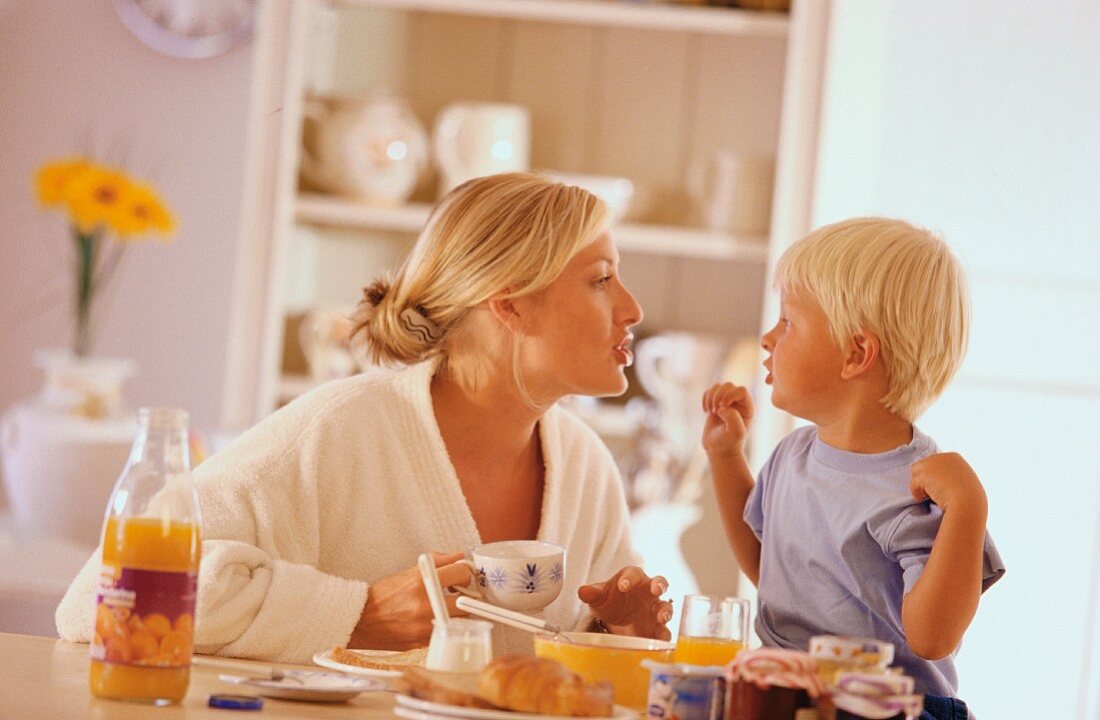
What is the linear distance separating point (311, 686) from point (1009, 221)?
7.22ft

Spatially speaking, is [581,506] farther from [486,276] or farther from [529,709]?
[529,709]

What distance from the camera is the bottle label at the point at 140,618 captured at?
96 centimetres

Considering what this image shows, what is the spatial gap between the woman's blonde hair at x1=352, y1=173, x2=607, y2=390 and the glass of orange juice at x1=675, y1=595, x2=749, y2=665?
55 centimetres

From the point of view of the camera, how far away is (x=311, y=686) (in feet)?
3.41

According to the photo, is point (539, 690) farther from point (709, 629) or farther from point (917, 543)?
point (917, 543)

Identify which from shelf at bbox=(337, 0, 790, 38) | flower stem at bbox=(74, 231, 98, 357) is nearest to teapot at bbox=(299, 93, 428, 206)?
shelf at bbox=(337, 0, 790, 38)

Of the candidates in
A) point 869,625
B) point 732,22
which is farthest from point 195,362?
point 869,625

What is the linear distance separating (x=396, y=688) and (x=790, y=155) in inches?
79.8

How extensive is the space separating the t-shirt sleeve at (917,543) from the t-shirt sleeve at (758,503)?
0.28m

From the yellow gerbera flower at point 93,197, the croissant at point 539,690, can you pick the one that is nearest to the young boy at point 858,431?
the croissant at point 539,690

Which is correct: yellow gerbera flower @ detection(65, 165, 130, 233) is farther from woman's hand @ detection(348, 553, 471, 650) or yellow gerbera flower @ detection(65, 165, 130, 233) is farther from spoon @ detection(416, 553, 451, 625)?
spoon @ detection(416, 553, 451, 625)

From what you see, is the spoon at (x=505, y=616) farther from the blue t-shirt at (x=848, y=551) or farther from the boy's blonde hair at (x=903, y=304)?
the boy's blonde hair at (x=903, y=304)

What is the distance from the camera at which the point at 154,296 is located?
12.3 ft

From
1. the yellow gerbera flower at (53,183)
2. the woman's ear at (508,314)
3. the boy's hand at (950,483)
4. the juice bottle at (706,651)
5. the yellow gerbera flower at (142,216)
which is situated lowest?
the juice bottle at (706,651)
